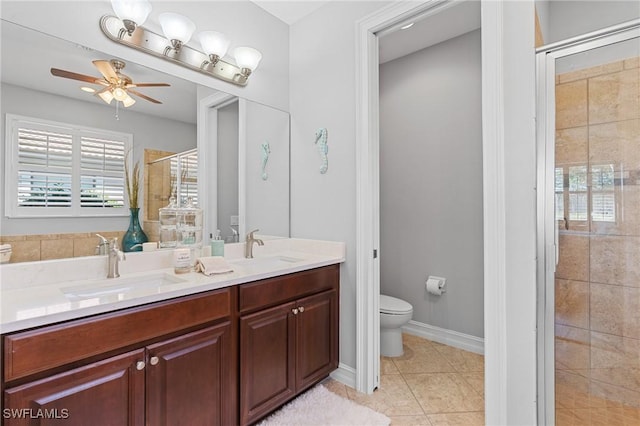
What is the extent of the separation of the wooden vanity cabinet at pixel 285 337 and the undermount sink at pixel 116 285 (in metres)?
0.42

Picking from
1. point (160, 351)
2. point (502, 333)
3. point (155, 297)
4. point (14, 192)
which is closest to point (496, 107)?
point (502, 333)

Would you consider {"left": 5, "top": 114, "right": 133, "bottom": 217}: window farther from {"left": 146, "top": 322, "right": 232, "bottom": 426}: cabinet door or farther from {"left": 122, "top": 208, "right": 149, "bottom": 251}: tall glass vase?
{"left": 146, "top": 322, "right": 232, "bottom": 426}: cabinet door

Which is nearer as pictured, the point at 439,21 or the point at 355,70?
the point at 355,70

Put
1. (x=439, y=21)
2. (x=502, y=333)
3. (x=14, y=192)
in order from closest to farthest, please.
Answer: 1. (x=14, y=192)
2. (x=502, y=333)
3. (x=439, y=21)

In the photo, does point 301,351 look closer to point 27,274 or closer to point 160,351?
point 160,351

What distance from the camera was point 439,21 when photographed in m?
2.46

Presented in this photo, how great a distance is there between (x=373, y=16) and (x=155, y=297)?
1.97m

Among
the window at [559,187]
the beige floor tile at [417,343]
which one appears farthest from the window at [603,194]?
the beige floor tile at [417,343]

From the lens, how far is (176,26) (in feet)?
5.66

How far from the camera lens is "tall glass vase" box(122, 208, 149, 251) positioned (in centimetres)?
166

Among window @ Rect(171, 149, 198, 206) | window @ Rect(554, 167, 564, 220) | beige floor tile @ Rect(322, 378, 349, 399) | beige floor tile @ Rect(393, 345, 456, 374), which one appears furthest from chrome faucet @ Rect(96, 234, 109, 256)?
window @ Rect(554, 167, 564, 220)

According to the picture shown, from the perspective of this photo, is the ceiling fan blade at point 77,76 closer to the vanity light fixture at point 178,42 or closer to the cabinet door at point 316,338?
the vanity light fixture at point 178,42

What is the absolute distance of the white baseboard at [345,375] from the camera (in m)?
2.08

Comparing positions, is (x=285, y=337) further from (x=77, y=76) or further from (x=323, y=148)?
(x=77, y=76)
